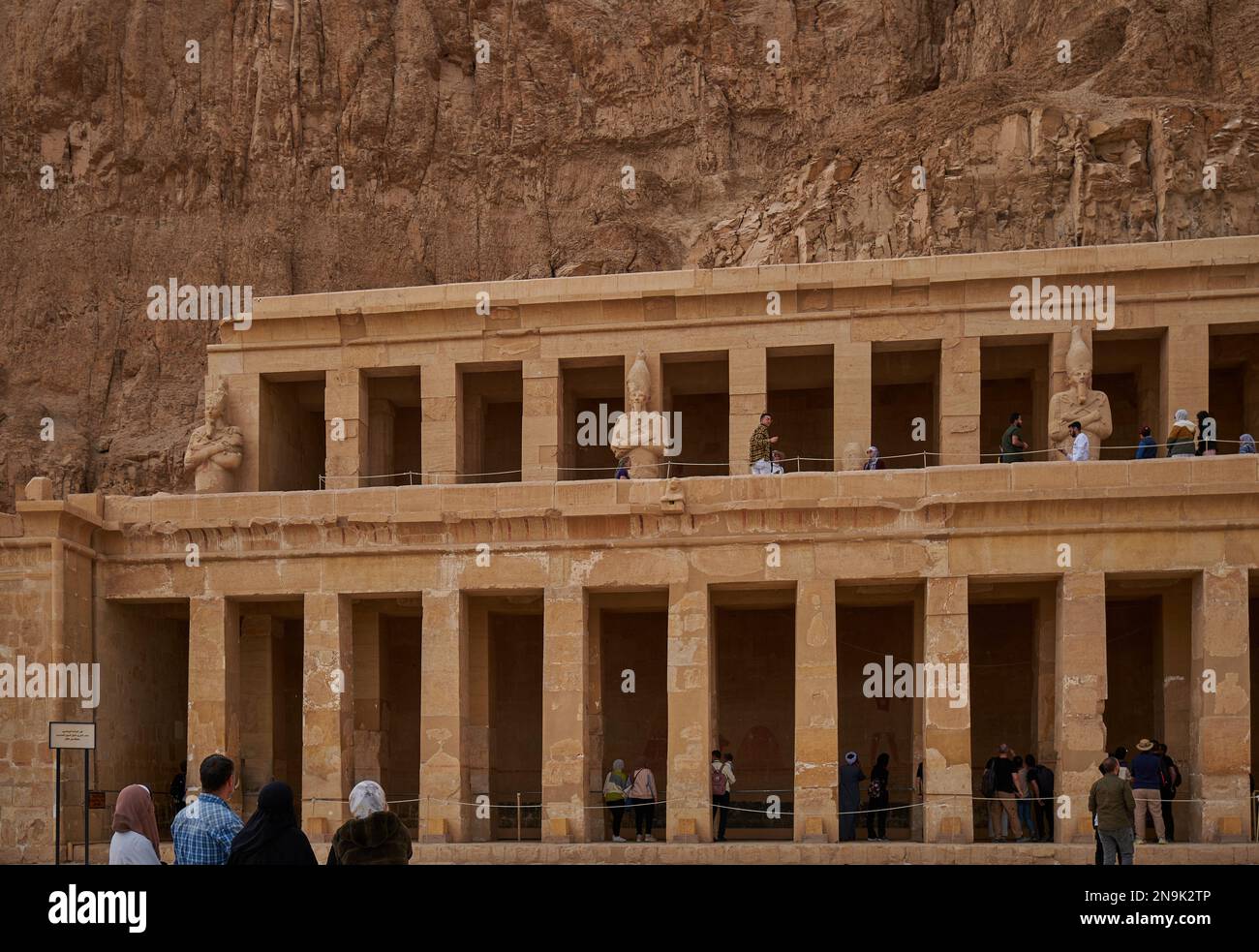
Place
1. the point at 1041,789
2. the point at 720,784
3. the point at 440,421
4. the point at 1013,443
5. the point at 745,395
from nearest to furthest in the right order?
the point at 1041,789
the point at 720,784
the point at 1013,443
the point at 745,395
the point at 440,421

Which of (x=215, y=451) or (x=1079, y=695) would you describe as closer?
(x=1079, y=695)

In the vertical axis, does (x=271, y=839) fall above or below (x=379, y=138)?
below

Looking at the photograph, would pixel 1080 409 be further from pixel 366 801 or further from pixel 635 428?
pixel 366 801

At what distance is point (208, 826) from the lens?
36.5 feet

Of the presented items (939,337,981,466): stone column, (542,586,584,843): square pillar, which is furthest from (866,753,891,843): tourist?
(939,337,981,466): stone column

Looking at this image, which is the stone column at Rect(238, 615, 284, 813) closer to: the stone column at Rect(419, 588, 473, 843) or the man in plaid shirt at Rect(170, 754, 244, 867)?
the stone column at Rect(419, 588, 473, 843)

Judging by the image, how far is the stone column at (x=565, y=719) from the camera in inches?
1160

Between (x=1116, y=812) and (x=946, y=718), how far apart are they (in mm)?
9583

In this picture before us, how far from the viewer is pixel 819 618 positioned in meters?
29.6

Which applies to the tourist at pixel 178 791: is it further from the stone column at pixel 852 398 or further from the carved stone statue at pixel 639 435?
the stone column at pixel 852 398
